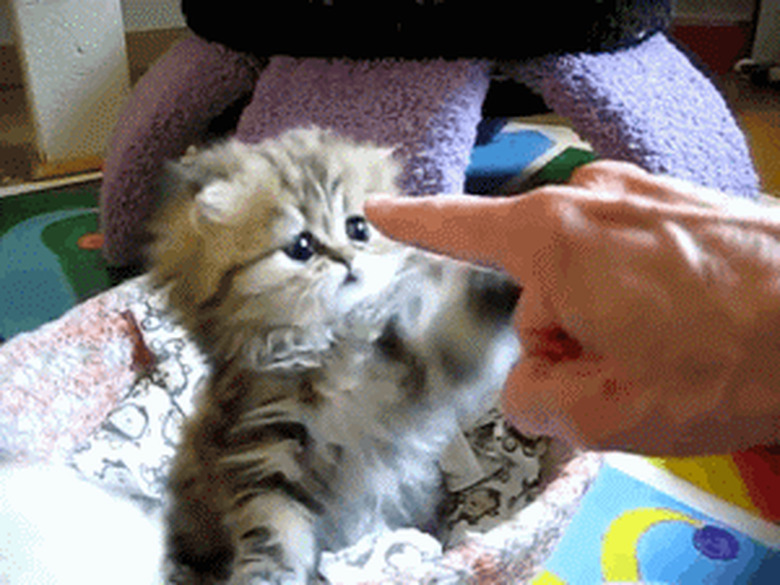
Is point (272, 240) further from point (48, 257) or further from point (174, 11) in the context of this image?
point (174, 11)

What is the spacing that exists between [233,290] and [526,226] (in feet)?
1.44

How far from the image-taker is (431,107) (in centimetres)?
127

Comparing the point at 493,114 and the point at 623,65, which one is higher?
the point at 623,65

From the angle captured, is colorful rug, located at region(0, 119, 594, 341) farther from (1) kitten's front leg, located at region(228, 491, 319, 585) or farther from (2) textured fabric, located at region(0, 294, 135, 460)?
(1) kitten's front leg, located at region(228, 491, 319, 585)

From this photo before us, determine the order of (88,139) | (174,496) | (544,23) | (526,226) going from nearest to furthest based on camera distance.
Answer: (526,226), (174,496), (544,23), (88,139)

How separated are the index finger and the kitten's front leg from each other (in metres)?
0.41

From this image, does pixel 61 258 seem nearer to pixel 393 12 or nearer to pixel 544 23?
pixel 393 12

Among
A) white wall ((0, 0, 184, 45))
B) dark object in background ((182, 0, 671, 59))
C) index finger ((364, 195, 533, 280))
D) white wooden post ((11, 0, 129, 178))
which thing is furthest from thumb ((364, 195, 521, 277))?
white wall ((0, 0, 184, 45))

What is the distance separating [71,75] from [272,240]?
4.88 feet

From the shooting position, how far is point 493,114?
176 cm

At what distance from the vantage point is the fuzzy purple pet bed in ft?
4.16

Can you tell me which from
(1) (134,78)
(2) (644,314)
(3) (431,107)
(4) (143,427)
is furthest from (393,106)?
(1) (134,78)

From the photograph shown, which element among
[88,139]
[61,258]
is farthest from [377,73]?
[88,139]

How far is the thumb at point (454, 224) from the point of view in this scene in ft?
1.57
